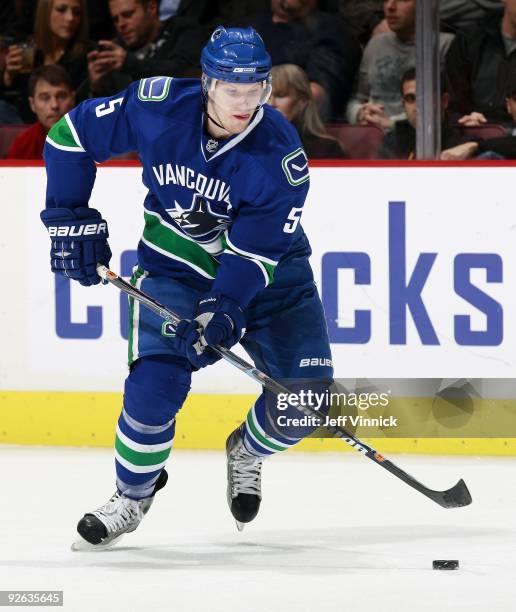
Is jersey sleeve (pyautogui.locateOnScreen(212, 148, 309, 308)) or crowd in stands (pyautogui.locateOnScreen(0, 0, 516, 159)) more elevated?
crowd in stands (pyautogui.locateOnScreen(0, 0, 516, 159))

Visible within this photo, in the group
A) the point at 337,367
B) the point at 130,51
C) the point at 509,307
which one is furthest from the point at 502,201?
the point at 130,51

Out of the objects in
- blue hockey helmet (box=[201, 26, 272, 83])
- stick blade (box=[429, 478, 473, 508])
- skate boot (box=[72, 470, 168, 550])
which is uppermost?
blue hockey helmet (box=[201, 26, 272, 83])

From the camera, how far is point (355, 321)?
446 centimetres

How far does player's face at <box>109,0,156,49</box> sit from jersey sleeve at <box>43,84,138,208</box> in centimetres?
179

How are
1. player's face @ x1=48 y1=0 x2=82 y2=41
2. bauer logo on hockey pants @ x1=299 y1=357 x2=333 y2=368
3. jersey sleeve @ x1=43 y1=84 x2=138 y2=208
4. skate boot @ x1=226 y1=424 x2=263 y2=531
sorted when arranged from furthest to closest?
player's face @ x1=48 y1=0 x2=82 y2=41, skate boot @ x1=226 y1=424 x2=263 y2=531, bauer logo on hockey pants @ x1=299 y1=357 x2=333 y2=368, jersey sleeve @ x1=43 y1=84 x2=138 y2=208

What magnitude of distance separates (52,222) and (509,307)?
168 cm

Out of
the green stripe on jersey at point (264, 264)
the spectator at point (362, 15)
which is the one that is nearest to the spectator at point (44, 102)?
the spectator at point (362, 15)

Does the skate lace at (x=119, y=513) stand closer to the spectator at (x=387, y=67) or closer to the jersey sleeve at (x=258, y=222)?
the jersey sleeve at (x=258, y=222)

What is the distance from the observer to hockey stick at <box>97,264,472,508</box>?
3.24 metres

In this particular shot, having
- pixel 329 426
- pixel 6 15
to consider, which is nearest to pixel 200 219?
pixel 329 426

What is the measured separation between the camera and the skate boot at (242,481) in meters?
3.47

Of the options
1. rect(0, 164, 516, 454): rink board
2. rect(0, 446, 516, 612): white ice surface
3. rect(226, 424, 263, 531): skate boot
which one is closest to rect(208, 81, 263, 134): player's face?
rect(226, 424, 263, 531): skate boot

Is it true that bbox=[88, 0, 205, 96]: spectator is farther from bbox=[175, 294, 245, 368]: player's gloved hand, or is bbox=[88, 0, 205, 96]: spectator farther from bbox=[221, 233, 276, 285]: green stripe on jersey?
bbox=[175, 294, 245, 368]: player's gloved hand

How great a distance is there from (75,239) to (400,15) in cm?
188
